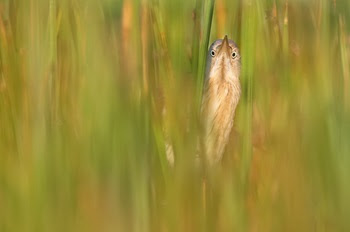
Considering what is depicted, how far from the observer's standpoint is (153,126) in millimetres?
1409

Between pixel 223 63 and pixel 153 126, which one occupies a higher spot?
pixel 223 63

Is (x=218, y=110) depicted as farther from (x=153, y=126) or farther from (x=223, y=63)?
(x=153, y=126)

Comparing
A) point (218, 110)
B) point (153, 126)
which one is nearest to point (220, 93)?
point (218, 110)

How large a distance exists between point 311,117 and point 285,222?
244mm

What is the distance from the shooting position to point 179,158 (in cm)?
132

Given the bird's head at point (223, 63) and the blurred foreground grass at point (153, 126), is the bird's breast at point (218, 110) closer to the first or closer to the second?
the bird's head at point (223, 63)

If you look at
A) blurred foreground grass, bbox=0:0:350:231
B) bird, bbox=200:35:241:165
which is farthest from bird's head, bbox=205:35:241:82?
blurred foreground grass, bbox=0:0:350:231

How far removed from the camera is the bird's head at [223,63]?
2.00 metres

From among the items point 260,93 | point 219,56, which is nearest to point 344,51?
point 260,93

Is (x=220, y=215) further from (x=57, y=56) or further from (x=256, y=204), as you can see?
(x=57, y=56)

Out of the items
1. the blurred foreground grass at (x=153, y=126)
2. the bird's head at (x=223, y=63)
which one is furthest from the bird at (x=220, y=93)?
the blurred foreground grass at (x=153, y=126)

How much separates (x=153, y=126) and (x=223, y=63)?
2.20 feet

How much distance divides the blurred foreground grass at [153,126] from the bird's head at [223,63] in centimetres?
24

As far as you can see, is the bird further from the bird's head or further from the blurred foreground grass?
the blurred foreground grass
